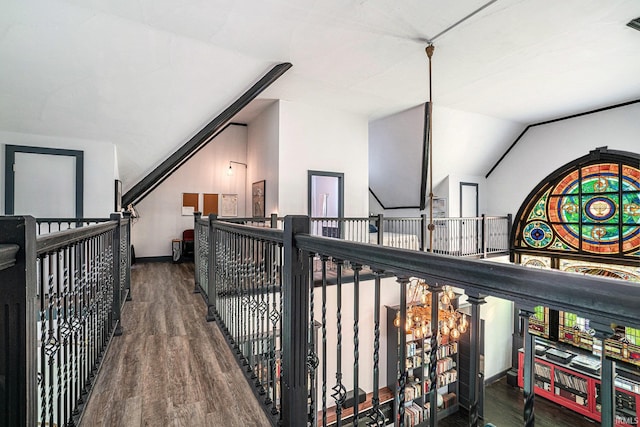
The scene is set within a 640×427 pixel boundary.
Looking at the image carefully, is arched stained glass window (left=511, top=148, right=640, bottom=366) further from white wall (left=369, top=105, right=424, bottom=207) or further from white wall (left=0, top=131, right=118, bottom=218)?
white wall (left=0, top=131, right=118, bottom=218)

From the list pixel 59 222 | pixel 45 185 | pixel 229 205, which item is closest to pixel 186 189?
pixel 229 205

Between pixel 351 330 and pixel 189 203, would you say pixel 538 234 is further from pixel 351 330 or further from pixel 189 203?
pixel 189 203

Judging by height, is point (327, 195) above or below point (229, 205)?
above

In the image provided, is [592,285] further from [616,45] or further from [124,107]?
[616,45]

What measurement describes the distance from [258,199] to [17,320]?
668cm

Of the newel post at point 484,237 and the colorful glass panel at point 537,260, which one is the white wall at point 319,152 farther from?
the colorful glass panel at point 537,260

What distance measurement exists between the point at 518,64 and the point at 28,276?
6124 mm

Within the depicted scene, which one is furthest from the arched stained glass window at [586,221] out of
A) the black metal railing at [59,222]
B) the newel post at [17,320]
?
the black metal railing at [59,222]

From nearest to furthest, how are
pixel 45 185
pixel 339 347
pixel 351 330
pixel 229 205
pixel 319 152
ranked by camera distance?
pixel 339 347
pixel 45 185
pixel 351 330
pixel 319 152
pixel 229 205

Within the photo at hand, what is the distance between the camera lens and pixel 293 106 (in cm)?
662

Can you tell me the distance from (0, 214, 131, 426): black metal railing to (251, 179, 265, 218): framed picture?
4.63 metres

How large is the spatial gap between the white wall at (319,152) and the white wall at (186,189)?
262 centimetres

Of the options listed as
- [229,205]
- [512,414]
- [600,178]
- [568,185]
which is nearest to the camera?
[512,414]

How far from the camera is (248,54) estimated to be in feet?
14.3
